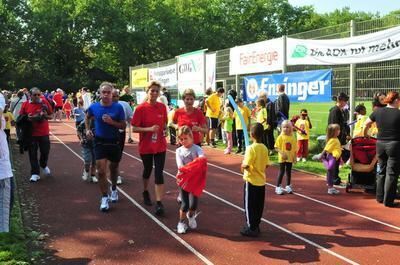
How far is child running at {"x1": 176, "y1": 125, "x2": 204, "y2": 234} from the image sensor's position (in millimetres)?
6629

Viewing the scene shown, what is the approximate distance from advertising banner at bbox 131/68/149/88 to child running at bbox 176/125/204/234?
25304 mm

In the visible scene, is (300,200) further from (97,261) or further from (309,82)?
(309,82)

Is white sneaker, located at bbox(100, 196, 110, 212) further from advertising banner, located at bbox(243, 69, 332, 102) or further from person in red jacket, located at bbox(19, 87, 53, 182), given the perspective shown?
advertising banner, located at bbox(243, 69, 332, 102)

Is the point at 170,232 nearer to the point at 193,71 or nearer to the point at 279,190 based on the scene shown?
the point at 279,190

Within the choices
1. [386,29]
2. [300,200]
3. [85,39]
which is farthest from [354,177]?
[85,39]

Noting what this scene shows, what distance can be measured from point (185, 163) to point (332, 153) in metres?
3.73

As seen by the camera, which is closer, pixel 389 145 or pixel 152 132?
pixel 152 132

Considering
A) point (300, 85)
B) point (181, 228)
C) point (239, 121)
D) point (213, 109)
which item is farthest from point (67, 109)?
point (181, 228)

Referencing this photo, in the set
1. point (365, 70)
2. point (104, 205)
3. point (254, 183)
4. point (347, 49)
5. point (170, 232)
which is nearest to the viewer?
point (254, 183)

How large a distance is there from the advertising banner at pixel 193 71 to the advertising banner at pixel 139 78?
8509 mm

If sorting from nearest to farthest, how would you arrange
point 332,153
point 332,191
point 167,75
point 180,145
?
point 180,145 → point 332,191 → point 332,153 → point 167,75

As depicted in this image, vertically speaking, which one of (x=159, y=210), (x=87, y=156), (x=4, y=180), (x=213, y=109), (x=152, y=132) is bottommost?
(x=159, y=210)

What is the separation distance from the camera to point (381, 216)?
25.1ft

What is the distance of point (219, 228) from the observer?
6.88 m
